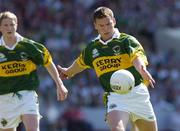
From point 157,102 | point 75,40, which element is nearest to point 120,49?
point 157,102

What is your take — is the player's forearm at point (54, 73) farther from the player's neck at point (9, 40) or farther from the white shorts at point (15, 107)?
the player's neck at point (9, 40)

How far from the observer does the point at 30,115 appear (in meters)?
12.7

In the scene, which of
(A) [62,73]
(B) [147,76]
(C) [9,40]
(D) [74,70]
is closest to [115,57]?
(B) [147,76]

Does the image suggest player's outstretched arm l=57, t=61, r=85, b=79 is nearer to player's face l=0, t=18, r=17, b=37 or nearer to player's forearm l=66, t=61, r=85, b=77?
player's forearm l=66, t=61, r=85, b=77

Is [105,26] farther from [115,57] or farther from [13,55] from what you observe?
[13,55]

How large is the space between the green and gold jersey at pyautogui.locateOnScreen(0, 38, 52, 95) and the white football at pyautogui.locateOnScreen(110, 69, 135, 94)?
4.20ft

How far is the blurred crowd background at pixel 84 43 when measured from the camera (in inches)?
872

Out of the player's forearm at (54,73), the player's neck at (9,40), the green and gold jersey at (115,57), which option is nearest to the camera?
the green and gold jersey at (115,57)

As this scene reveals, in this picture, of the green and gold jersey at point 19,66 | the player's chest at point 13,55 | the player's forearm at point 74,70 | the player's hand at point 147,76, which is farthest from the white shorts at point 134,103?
the player's chest at point 13,55

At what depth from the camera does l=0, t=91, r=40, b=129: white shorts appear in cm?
1276

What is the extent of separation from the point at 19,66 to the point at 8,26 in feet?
2.06

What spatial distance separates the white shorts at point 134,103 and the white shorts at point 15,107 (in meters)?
1.16

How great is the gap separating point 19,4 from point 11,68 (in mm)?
13303

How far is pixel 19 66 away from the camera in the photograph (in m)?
12.9
